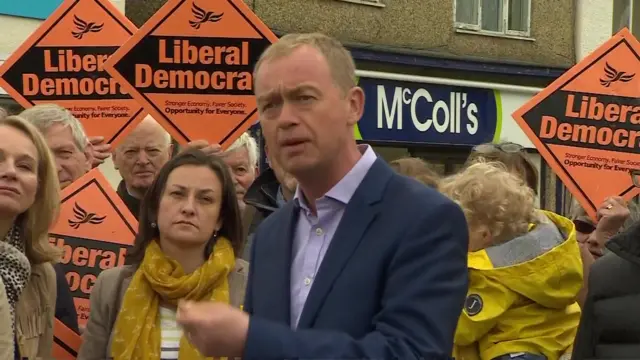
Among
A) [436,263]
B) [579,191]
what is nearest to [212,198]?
[436,263]

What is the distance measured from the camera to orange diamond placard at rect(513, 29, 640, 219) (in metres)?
6.06

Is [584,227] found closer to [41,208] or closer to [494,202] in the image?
[494,202]

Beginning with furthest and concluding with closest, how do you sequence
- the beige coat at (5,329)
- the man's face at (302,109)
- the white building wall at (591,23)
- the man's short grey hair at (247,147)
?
1. the white building wall at (591,23)
2. the man's short grey hair at (247,147)
3. the beige coat at (5,329)
4. the man's face at (302,109)

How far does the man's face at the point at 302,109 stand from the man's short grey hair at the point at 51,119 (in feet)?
8.90

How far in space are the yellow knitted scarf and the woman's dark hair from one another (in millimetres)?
87

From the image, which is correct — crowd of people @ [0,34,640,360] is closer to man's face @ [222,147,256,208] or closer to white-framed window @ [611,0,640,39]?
man's face @ [222,147,256,208]

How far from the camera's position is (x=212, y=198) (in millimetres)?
4133

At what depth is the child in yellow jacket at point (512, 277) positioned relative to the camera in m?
3.86

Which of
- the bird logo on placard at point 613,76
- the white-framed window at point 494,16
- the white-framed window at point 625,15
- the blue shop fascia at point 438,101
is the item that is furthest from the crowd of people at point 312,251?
the white-framed window at point 625,15

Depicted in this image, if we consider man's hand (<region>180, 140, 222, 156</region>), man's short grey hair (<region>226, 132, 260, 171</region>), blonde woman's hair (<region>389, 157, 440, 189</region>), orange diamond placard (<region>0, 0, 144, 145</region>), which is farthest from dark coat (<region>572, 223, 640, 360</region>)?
orange diamond placard (<region>0, 0, 144, 145</region>)

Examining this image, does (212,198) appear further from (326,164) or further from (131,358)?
(326,164)

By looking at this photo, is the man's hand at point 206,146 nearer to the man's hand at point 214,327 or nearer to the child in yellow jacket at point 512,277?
the child in yellow jacket at point 512,277

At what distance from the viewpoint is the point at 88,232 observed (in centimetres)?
488

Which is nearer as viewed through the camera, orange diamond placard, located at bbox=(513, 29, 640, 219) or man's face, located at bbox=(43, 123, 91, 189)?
man's face, located at bbox=(43, 123, 91, 189)
